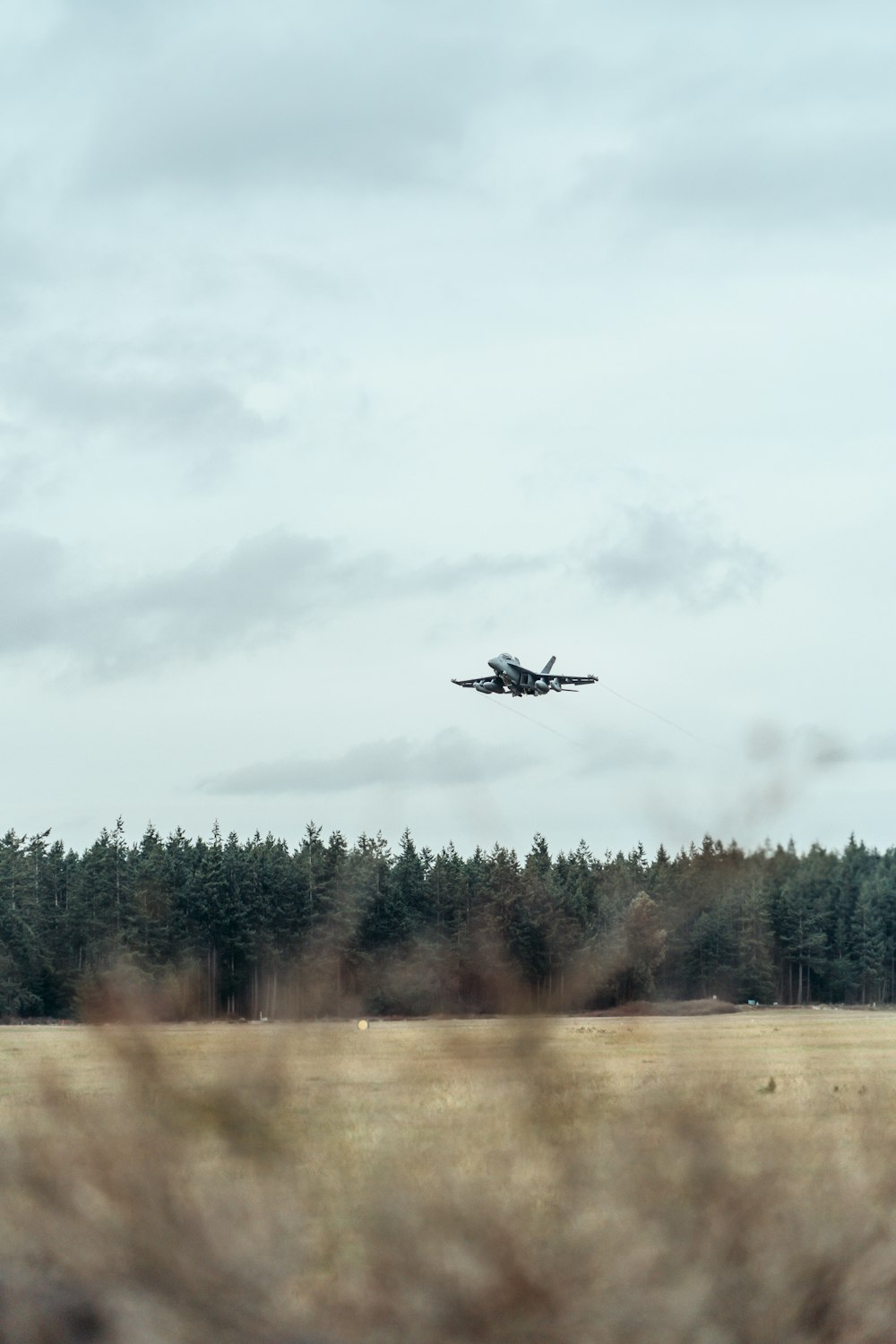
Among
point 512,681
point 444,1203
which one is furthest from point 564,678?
point 444,1203

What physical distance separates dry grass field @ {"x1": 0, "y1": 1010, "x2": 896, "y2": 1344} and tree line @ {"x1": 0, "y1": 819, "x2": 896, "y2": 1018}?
1738mm

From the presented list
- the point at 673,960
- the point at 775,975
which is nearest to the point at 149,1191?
the point at 673,960

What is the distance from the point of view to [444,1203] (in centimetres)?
2434

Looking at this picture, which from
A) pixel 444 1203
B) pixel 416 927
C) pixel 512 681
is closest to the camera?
pixel 444 1203

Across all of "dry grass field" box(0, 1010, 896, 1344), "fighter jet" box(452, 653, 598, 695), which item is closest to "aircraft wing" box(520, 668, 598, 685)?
"fighter jet" box(452, 653, 598, 695)

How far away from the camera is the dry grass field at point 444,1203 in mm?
23172

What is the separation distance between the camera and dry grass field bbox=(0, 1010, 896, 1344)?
23.2 metres

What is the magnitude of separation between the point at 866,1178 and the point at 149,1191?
39.4 ft

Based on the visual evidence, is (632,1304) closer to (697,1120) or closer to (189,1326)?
(697,1120)

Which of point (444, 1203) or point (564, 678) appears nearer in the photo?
point (444, 1203)

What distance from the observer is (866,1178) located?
25.4 metres

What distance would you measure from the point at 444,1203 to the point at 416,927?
72.9m

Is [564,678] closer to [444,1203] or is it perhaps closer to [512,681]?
[512,681]

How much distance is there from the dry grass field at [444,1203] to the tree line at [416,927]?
1738 mm
